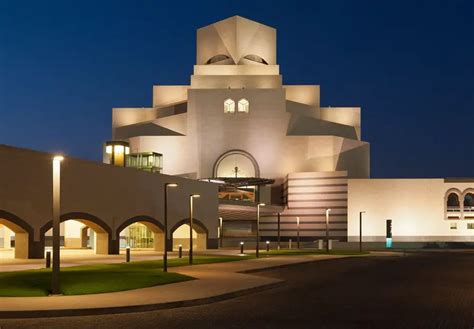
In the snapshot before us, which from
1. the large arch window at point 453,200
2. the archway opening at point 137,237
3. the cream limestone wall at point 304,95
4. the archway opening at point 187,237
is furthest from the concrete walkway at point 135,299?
the cream limestone wall at point 304,95

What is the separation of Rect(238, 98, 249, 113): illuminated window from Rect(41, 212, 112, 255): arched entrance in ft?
105

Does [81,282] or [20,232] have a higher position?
[20,232]

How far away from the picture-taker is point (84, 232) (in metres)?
67.4

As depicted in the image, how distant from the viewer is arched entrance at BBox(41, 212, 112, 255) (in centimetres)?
4581

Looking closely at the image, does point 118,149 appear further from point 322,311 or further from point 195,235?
point 322,311

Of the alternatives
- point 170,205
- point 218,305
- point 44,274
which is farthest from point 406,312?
point 170,205

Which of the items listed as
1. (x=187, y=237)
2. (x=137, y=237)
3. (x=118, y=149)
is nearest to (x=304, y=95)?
(x=187, y=237)

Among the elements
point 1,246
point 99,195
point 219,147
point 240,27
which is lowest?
point 1,246

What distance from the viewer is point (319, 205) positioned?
92125 millimetres

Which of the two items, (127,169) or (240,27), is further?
(240,27)

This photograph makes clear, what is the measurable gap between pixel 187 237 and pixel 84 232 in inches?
403

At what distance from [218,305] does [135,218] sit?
36.4 meters

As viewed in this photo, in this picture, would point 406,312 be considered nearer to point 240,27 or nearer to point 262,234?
point 262,234

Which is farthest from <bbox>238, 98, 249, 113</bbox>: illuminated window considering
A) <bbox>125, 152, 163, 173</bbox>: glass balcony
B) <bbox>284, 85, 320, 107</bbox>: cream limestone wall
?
<bbox>125, 152, 163, 173</bbox>: glass balcony
